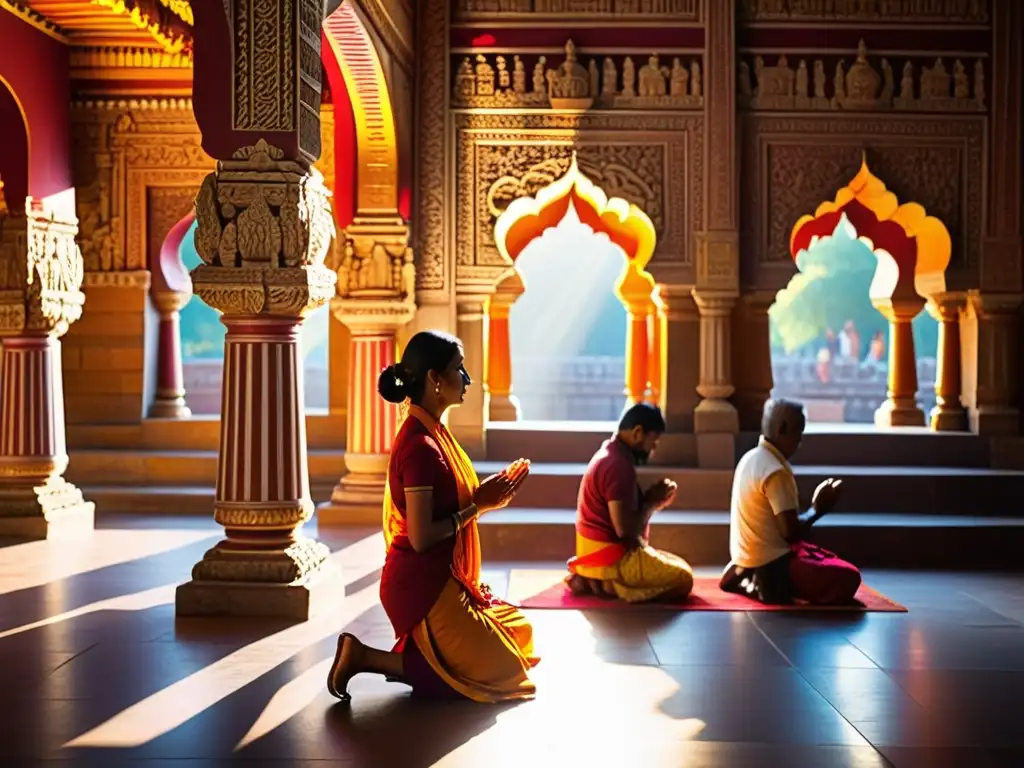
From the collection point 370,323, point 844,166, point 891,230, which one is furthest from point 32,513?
point 891,230

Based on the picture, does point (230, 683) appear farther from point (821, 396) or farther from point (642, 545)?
point (821, 396)

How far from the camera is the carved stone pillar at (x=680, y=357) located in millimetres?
11156

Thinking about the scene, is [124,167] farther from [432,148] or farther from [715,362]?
[715,362]

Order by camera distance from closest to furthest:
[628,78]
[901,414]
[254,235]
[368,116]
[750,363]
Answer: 1. [254,235]
2. [368,116]
3. [628,78]
4. [750,363]
5. [901,414]

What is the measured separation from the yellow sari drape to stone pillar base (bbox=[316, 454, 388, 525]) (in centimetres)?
500

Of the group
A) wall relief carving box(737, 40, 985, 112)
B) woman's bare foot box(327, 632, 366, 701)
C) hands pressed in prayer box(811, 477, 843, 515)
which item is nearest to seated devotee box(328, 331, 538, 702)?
woman's bare foot box(327, 632, 366, 701)

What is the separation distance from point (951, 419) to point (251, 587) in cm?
702

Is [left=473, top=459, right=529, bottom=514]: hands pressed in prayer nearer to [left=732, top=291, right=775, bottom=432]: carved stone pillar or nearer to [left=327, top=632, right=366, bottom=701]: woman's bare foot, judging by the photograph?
[left=327, top=632, right=366, bottom=701]: woman's bare foot

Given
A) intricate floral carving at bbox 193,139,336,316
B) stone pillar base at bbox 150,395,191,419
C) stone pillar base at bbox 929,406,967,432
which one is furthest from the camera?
stone pillar base at bbox 150,395,191,419

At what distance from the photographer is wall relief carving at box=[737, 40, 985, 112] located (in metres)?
11.0

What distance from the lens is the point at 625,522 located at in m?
7.20

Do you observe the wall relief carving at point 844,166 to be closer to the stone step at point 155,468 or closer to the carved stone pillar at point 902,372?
the carved stone pillar at point 902,372

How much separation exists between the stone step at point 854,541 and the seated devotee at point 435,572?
4.04 m

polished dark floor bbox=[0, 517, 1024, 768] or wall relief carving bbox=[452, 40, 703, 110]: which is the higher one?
wall relief carving bbox=[452, 40, 703, 110]
